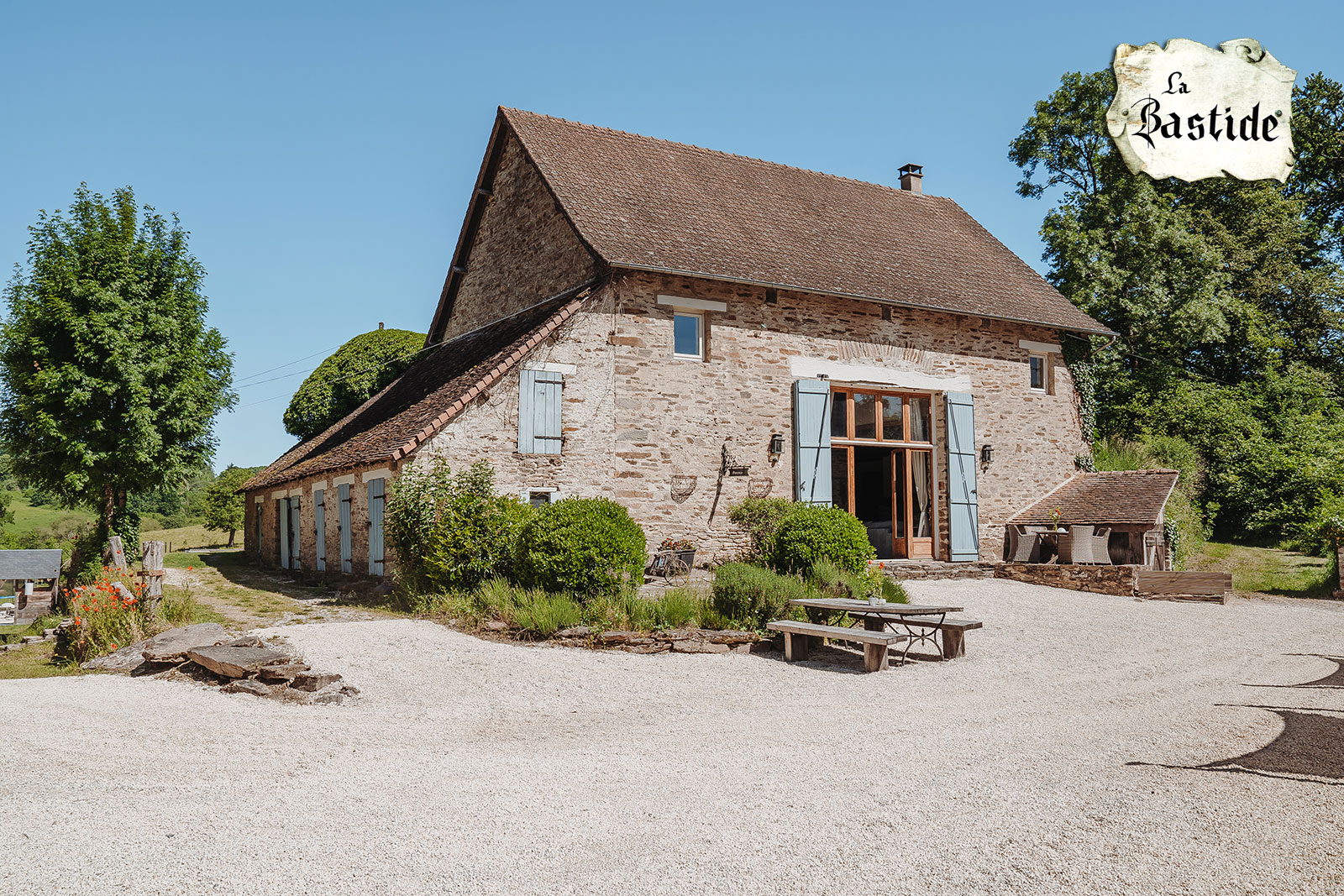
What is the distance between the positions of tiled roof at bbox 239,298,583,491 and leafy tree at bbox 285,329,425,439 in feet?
10.8

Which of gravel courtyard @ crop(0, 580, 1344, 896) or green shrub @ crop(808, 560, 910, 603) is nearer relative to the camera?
gravel courtyard @ crop(0, 580, 1344, 896)

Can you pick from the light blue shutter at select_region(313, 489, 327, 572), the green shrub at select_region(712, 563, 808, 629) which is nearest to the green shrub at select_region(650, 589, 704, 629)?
the green shrub at select_region(712, 563, 808, 629)

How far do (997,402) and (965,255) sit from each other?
11.8 ft

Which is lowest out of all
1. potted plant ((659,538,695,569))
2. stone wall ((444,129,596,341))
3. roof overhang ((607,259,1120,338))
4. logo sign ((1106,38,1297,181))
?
potted plant ((659,538,695,569))

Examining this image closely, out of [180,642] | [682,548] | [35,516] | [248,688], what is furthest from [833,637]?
[35,516]

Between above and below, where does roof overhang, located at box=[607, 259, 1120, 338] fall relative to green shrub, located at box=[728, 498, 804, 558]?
above

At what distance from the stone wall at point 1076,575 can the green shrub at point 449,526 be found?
9.34 metres

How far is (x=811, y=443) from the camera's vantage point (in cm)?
1566

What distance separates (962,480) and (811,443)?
342 centimetres

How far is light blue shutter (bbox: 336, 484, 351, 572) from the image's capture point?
15406 millimetres

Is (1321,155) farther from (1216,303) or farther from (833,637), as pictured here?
(833,637)

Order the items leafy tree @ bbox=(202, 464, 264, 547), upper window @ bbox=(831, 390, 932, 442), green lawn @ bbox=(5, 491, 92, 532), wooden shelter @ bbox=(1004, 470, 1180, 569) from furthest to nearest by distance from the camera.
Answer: green lawn @ bbox=(5, 491, 92, 532) → leafy tree @ bbox=(202, 464, 264, 547) → upper window @ bbox=(831, 390, 932, 442) → wooden shelter @ bbox=(1004, 470, 1180, 569)

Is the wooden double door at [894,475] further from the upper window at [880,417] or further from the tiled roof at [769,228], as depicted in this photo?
the tiled roof at [769,228]

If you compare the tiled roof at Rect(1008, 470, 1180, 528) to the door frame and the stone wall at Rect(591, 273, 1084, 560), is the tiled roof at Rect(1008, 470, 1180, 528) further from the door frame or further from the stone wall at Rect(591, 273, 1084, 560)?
the door frame
